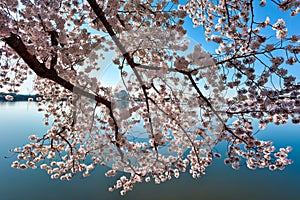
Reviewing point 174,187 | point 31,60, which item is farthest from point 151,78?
point 174,187

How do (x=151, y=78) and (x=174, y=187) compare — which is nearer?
(x=151, y=78)

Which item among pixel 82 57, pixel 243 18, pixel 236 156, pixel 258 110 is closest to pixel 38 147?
pixel 82 57

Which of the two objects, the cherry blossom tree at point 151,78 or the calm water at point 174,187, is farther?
the calm water at point 174,187

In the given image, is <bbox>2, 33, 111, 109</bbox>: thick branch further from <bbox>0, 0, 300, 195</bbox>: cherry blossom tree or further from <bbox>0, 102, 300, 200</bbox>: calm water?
<bbox>0, 102, 300, 200</bbox>: calm water

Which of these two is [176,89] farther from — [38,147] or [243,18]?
[38,147]

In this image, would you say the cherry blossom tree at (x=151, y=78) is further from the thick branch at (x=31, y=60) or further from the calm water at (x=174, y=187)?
the calm water at (x=174, y=187)

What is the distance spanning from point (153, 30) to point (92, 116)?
1734 millimetres

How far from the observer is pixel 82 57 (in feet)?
9.27

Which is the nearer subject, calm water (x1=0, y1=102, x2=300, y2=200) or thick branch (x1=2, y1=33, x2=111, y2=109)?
thick branch (x1=2, y1=33, x2=111, y2=109)

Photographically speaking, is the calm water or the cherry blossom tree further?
the calm water

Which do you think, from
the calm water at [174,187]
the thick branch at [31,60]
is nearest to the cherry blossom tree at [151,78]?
the thick branch at [31,60]

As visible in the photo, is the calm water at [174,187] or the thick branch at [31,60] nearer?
the thick branch at [31,60]

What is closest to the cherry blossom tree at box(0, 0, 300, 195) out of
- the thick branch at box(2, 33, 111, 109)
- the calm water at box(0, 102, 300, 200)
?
the thick branch at box(2, 33, 111, 109)

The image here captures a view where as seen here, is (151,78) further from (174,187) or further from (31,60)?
(174,187)
